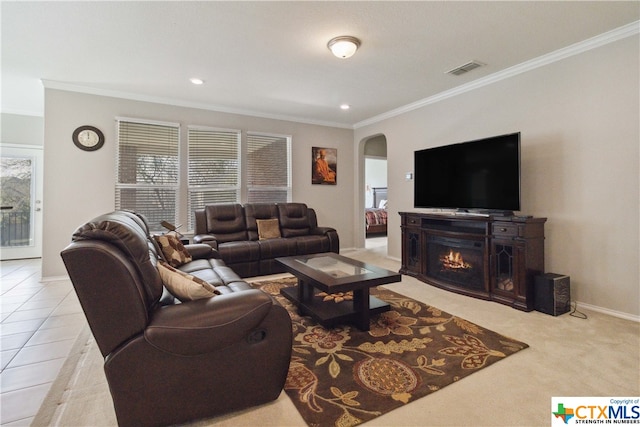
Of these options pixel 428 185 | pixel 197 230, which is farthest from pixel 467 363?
pixel 197 230

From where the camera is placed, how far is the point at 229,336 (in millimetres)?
1396

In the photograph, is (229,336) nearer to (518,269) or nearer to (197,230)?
(518,269)

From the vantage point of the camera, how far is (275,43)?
2.87 m

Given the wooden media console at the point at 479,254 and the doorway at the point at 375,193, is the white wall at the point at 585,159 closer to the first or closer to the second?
the wooden media console at the point at 479,254

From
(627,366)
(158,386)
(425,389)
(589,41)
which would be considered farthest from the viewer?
(589,41)

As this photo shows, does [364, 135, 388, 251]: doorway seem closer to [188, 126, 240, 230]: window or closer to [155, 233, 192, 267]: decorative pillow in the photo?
[188, 126, 240, 230]: window

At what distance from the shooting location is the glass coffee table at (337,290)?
2336mm

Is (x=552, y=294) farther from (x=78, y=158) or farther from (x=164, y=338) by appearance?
(x=78, y=158)

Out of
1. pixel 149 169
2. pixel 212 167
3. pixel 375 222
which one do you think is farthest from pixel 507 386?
pixel 375 222

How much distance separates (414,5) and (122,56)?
9.76 ft

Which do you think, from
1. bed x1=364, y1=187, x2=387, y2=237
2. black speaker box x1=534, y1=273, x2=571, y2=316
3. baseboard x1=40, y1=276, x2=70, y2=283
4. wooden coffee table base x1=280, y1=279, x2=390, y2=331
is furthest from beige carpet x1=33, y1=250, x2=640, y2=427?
bed x1=364, y1=187, x2=387, y2=237

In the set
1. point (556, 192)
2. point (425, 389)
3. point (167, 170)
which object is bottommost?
point (425, 389)

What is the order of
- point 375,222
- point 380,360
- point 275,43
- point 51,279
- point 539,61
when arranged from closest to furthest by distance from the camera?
1. point 380,360
2. point 275,43
3. point 539,61
4. point 51,279
5. point 375,222

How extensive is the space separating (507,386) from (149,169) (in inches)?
194
